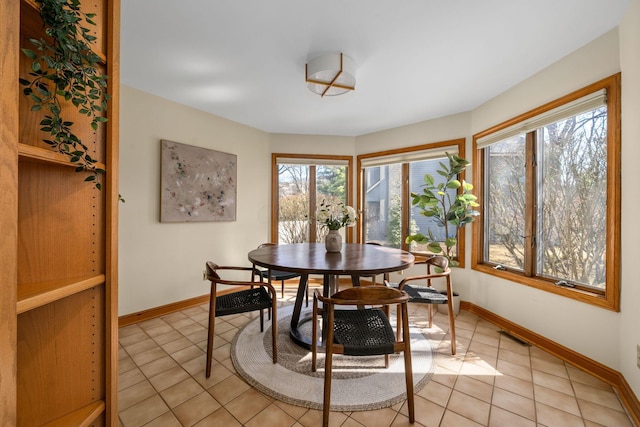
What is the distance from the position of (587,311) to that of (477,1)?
7.58 feet

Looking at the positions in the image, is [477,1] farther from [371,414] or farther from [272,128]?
[272,128]

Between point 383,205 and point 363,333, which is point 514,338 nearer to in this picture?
point 363,333

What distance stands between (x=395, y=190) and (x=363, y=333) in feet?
9.38

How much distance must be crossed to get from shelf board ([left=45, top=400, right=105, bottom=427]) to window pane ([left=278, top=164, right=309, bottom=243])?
10.7 feet

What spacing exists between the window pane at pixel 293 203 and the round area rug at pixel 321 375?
6.77 ft

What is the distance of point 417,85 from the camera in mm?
2639

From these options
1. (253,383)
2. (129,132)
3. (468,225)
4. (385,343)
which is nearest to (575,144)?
(468,225)

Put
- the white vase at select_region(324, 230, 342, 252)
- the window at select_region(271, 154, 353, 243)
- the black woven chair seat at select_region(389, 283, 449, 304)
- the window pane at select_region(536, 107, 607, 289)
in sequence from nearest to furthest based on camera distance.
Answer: the window pane at select_region(536, 107, 607, 289) < the black woven chair seat at select_region(389, 283, 449, 304) < the white vase at select_region(324, 230, 342, 252) < the window at select_region(271, 154, 353, 243)

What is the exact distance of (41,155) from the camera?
2.59 feet

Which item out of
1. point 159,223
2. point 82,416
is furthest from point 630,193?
point 159,223

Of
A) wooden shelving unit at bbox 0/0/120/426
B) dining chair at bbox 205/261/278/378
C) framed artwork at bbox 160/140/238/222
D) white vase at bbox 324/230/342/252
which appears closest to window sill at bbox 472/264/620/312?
white vase at bbox 324/230/342/252

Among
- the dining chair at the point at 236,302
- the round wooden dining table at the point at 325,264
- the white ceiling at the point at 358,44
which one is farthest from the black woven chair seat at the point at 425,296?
the white ceiling at the point at 358,44

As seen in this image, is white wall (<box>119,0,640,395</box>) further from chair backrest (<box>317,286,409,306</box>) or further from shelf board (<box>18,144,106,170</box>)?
shelf board (<box>18,144,106,170</box>)

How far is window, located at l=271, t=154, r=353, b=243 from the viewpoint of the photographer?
14.0 feet
